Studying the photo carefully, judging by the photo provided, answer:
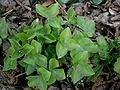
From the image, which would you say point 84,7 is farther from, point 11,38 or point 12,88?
point 12,88

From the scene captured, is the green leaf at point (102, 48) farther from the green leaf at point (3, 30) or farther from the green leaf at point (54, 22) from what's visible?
the green leaf at point (3, 30)

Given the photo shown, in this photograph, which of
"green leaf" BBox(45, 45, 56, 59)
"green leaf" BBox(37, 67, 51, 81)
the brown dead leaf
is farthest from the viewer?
the brown dead leaf

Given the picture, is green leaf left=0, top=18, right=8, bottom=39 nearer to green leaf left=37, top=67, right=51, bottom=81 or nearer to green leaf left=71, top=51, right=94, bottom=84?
green leaf left=37, top=67, right=51, bottom=81

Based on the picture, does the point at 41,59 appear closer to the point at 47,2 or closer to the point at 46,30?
the point at 46,30

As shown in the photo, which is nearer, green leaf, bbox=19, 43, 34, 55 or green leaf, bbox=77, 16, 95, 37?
green leaf, bbox=19, 43, 34, 55

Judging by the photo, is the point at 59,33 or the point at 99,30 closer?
the point at 59,33

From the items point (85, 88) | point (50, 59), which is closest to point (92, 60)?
point (85, 88)

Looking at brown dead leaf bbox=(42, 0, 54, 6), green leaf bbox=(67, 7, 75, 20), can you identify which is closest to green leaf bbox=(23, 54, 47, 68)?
green leaf bbox=(67, 7, 75, 20)

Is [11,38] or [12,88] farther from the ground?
[11,38]
